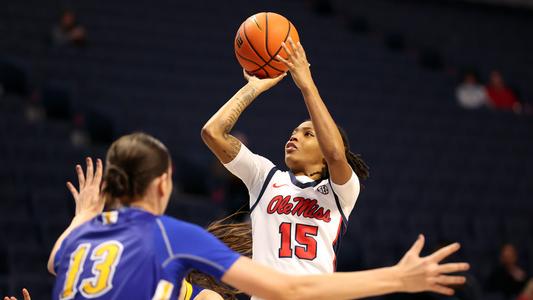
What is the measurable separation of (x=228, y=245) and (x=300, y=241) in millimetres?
638

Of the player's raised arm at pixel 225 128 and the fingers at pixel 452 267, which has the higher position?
the player's raised arm at pixel 225 128

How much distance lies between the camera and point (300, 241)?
3754 mm

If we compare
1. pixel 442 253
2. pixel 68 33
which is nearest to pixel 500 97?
pixel 68 33

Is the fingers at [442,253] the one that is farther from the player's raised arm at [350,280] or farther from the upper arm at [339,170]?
the upper arm at [339,170]

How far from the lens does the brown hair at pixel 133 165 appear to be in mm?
2525

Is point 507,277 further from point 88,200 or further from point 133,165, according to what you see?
point 133,165

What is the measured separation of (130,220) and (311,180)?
1563 mm

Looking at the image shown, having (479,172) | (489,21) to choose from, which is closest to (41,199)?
(479,172)

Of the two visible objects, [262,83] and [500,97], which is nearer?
[262,83]

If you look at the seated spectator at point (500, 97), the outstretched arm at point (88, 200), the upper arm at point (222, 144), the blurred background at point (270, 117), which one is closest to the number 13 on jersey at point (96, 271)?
the outstretched arm at point (88, 200)

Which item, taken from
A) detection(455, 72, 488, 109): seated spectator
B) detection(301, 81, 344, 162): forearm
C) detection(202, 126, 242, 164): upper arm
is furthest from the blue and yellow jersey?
detection(455, 72, 488, 109): seated spectator

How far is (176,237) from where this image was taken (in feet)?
8.25

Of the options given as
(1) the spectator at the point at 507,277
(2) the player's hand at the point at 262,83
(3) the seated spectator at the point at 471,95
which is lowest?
(1) the spectator at the point at 507,277

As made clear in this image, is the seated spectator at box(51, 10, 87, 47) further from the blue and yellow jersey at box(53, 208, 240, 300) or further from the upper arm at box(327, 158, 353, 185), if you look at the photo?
the blue and yellow jersey at box(53, 208, 240, 300)
